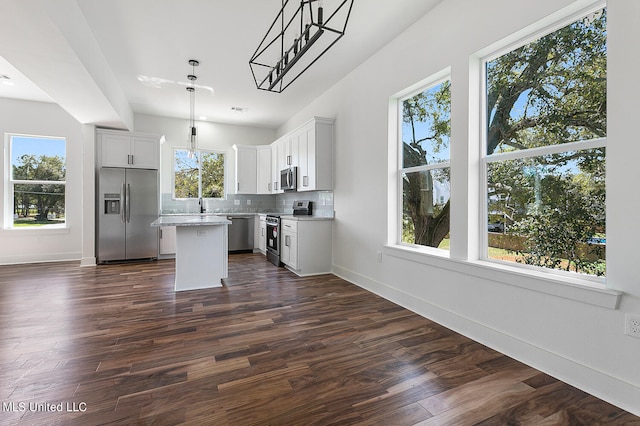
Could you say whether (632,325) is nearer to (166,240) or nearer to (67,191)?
(166,240)

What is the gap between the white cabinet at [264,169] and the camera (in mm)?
6961

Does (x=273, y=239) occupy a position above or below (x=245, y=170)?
below

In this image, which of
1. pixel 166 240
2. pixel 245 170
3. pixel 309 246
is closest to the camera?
pixel 309 246

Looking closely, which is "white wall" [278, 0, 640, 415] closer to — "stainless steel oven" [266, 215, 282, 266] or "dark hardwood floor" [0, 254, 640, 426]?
"dark hardwood floor" [0, 254, 640, 426]

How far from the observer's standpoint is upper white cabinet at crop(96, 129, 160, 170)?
557 centimetres

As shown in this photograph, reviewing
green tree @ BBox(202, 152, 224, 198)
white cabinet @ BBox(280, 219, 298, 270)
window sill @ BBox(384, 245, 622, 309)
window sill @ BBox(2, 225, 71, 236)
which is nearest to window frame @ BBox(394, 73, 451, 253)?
window sill @ BBox(384, 245, 622, 309)

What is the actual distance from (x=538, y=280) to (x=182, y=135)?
677 centimetres

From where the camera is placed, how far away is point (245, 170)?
697cm

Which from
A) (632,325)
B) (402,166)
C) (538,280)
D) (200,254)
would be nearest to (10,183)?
(200,254)

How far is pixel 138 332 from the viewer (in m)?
2.61

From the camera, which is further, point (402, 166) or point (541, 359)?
point (402, 166)

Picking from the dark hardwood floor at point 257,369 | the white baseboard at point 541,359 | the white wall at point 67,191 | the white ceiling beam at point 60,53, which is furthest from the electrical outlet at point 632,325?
the white wall at point 67,191

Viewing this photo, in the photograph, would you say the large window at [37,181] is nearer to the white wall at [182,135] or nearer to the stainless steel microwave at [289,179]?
the white wall at [182,135]

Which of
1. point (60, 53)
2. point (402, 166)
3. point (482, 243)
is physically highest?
point (60, 53)
